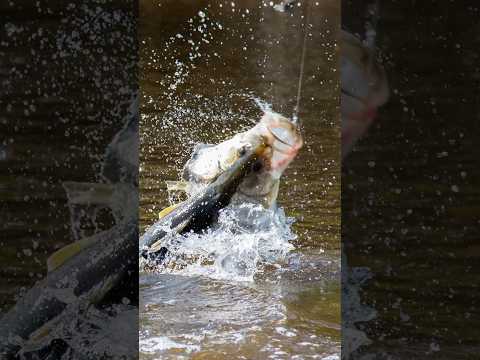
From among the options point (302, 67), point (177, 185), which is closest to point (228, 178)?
point (177, 185)

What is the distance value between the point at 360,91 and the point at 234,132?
2425mm

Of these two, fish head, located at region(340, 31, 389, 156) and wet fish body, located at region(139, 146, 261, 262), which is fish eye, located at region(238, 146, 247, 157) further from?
fish head, located at region(340, 31, 389, 156)

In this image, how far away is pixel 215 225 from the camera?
197cm

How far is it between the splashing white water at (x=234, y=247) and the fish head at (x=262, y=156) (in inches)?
2.2

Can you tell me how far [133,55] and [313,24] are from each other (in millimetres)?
3366

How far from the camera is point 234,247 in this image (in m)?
2.03

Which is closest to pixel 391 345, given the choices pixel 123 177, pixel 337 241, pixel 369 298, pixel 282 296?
pixel 369 298

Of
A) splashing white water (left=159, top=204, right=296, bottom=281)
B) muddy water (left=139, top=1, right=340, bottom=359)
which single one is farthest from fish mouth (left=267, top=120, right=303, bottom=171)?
muddy water (left=139, top=1, right=340, bottom=359)

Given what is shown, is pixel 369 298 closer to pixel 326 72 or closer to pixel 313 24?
pixel 326 72

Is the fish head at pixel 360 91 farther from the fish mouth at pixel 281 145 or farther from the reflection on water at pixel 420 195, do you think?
the fish mouth at pixel 281 145

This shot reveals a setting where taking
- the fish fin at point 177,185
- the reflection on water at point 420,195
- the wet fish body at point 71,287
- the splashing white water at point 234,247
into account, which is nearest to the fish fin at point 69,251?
the wet fish body at point 71,287

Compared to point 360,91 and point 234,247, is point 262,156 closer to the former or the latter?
point 234,247

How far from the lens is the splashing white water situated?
191 centimetres

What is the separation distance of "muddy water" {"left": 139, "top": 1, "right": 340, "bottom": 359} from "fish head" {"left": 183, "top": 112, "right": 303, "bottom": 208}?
9.4 inches
